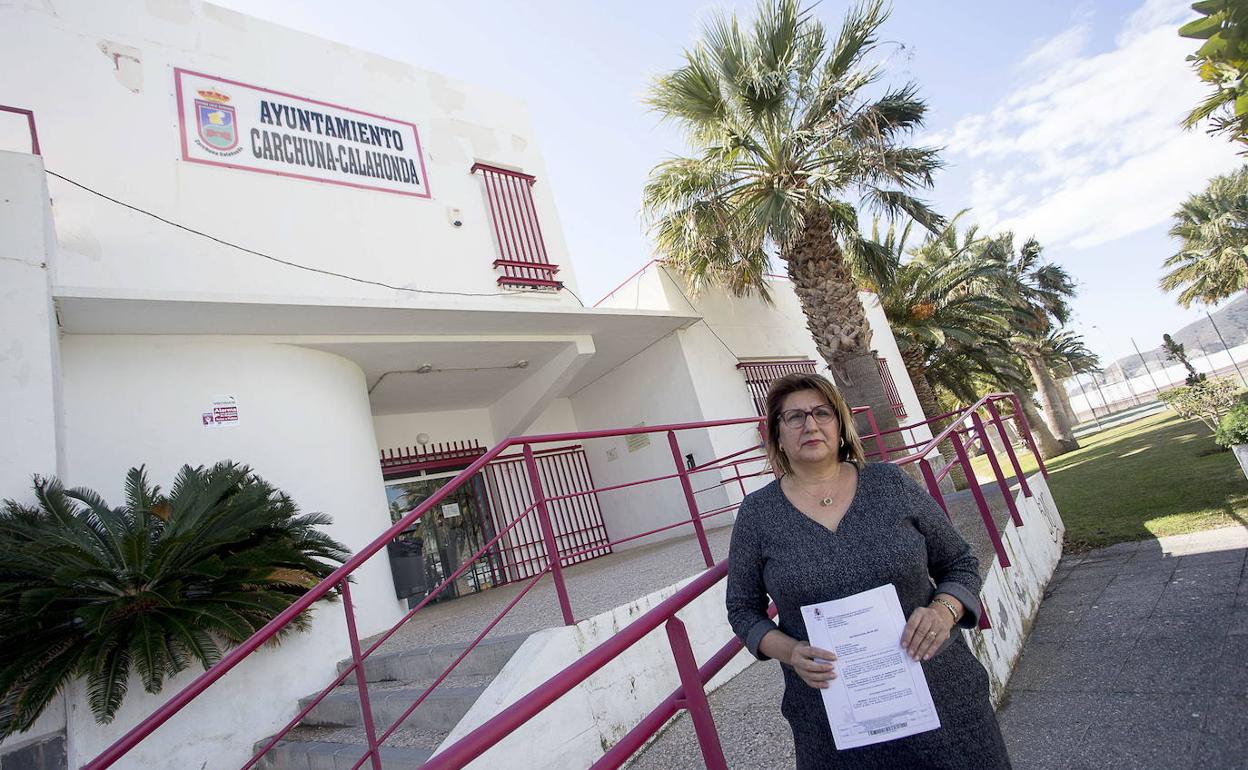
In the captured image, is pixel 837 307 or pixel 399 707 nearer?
pixel 399 707

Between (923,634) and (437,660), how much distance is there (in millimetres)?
3448

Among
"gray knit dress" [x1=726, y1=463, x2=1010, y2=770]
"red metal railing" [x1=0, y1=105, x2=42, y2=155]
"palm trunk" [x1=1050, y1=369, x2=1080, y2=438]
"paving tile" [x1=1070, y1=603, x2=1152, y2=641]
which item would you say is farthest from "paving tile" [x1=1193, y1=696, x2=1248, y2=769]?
"palm trunk" [x1=1050, y1=369, x2=1080, y2=438]

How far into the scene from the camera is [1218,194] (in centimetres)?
2653

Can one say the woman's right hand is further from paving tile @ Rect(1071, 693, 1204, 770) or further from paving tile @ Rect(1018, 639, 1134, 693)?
paving tile @ Rect(1018, 639, 1134, 693)

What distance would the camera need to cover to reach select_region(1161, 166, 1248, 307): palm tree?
24.9 m

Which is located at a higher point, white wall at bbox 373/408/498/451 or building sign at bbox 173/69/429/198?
building sign at bbox 173/69/429/198

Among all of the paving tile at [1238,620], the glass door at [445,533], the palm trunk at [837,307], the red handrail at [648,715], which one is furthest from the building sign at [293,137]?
the paving tile at [1238,620]

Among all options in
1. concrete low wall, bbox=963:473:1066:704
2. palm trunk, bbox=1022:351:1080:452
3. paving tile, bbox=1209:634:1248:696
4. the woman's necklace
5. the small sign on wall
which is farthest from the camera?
palm trunk, bbox=1022:351:1080:452

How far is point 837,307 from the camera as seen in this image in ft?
28.0

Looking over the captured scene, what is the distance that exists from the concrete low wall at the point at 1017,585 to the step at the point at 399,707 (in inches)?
104

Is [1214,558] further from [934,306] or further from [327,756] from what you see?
[934,306]

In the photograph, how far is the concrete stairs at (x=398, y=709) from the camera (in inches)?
130

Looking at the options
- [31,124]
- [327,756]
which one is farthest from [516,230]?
[327,756]

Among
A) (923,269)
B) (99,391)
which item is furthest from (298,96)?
(923,269)
